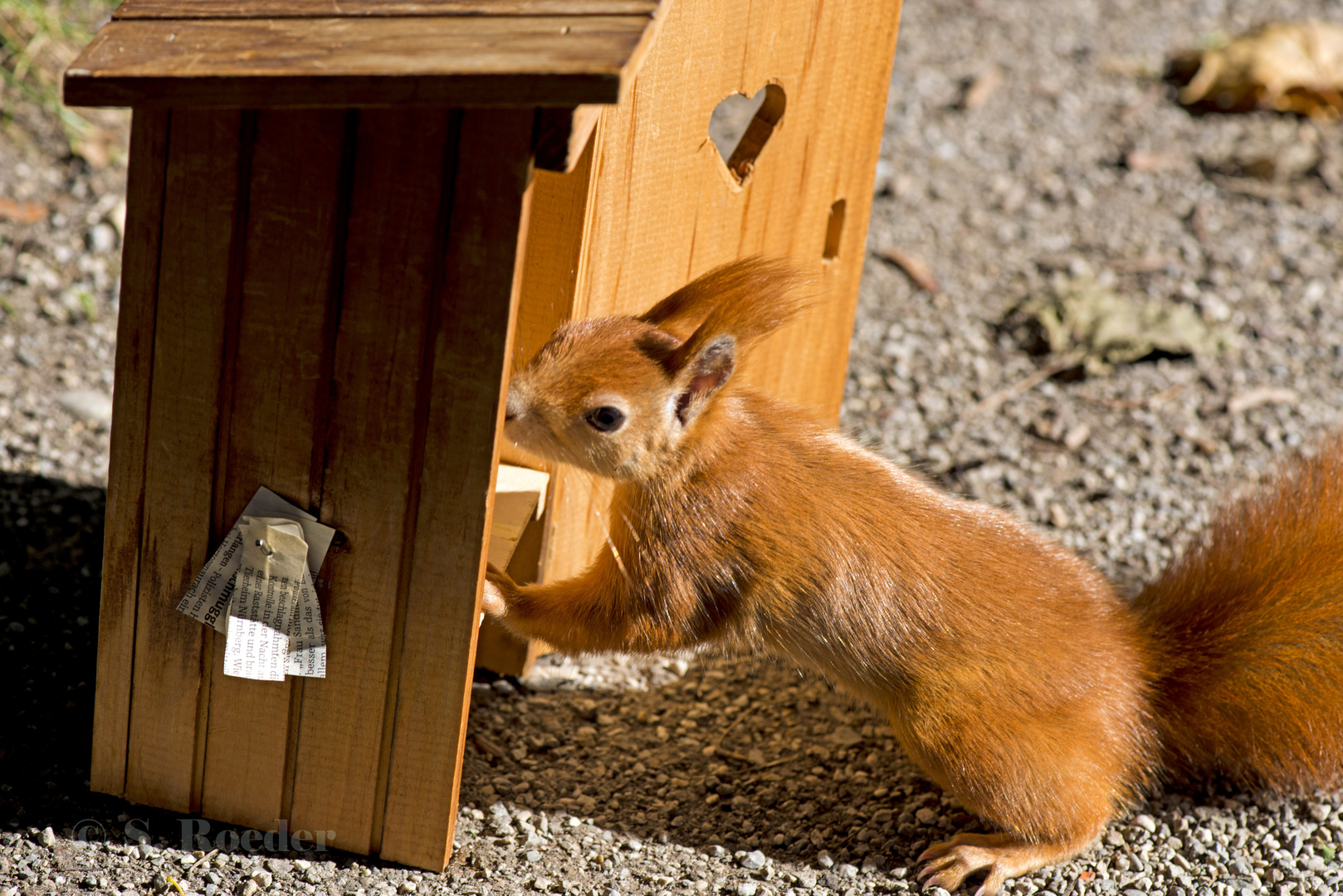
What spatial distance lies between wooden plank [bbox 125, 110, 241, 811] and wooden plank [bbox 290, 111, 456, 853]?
22 centimetres

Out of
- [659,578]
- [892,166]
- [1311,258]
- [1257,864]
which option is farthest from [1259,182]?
[659,578]

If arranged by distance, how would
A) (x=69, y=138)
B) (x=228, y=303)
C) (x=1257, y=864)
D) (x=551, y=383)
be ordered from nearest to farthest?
(x=228, y=303) < (x=551, y=383) < (x=1257, y=864) < (x=69, y=138)

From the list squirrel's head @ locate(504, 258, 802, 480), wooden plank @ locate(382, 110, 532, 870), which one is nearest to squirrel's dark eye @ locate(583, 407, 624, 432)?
squirrel's head @ locate(504, 258, 802, 480)

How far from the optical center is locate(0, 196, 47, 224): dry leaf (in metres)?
4.47

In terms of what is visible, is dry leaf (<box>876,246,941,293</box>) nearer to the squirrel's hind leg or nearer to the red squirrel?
the red squirrel

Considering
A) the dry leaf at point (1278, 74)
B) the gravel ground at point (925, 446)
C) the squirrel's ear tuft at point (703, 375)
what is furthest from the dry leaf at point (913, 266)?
the squirrel's ear tuft at point (703, 375)

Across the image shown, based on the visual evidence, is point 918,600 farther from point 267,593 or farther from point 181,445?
point 181,445

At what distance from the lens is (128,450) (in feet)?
7.54

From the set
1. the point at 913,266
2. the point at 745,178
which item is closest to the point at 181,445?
the point at 745,178

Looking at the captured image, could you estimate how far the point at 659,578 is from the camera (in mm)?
2471

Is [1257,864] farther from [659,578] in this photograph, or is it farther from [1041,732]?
[659,578]

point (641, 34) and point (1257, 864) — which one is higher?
point (641, 34)

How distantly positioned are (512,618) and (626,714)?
66cm

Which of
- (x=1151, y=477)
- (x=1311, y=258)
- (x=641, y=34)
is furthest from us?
(x=1311, y=258)
